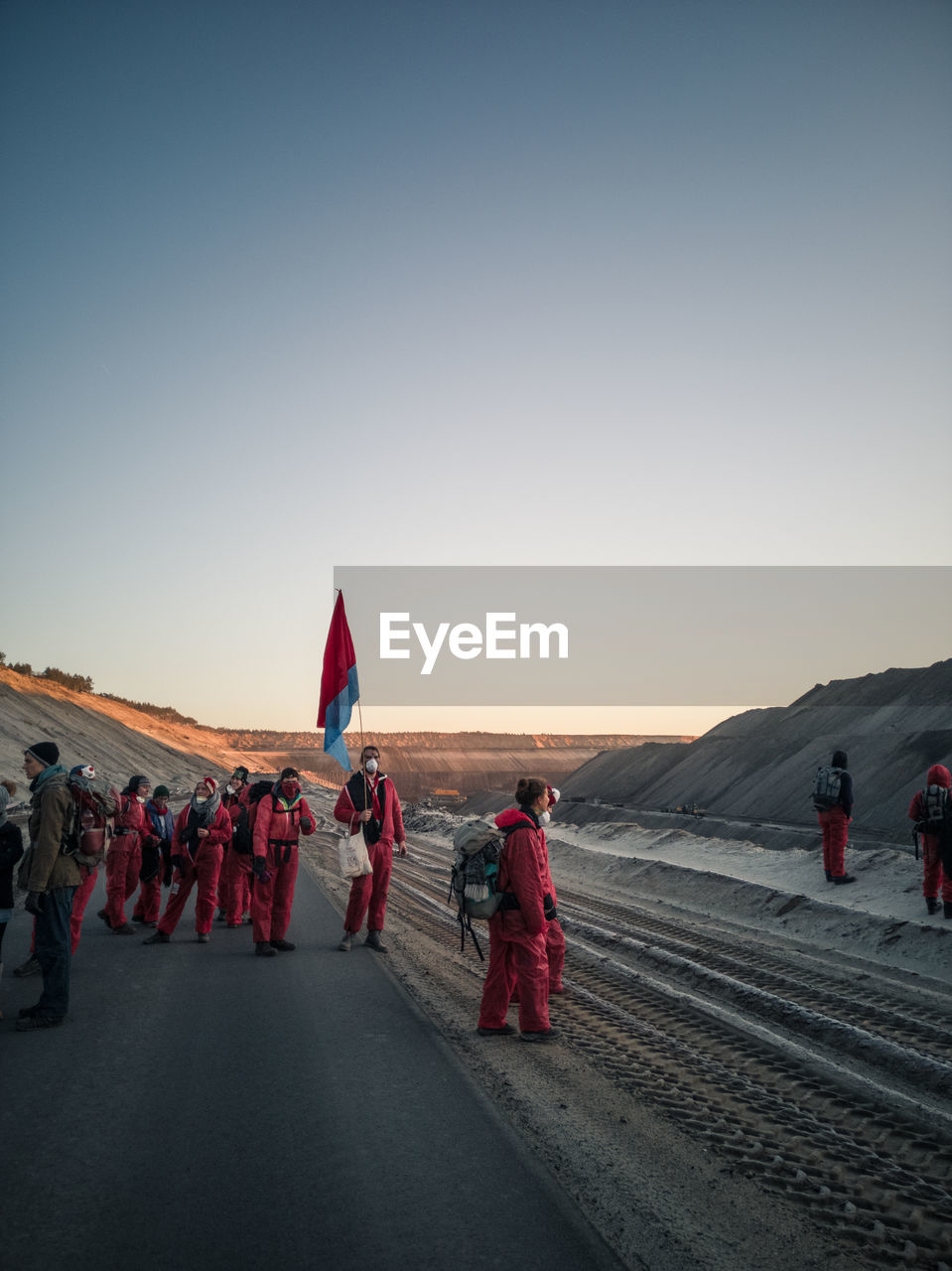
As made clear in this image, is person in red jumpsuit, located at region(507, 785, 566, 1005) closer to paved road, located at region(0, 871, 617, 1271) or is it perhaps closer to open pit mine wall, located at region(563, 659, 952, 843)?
paved road, located at region(0, 871, 617, 1271)

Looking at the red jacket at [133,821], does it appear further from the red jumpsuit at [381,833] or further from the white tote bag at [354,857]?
the white tote bag at [354,857]

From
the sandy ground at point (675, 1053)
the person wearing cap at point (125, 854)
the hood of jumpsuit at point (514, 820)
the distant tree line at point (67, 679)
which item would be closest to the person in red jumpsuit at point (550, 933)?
the hood of jumpsuit at point (514, 820)

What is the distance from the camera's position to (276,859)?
902 cm

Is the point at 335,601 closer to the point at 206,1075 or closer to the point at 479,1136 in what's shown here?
the point at 206,1075

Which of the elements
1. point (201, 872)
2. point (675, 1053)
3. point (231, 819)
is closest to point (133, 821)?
point (231, 819)

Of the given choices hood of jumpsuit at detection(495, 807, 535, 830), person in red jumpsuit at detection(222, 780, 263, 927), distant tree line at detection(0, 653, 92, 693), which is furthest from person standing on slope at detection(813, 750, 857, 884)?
distant tree line at detection(0, 653, 92, 693)

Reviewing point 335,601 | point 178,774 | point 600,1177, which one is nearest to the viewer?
point 600,1177

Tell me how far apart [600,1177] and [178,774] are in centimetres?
6780

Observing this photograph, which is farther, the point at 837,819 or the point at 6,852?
the point at 837,819

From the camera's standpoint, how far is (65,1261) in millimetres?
3051

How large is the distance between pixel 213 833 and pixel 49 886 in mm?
3739

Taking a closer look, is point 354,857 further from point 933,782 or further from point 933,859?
point 933,859

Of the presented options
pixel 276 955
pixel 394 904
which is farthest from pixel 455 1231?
pixel 394 904

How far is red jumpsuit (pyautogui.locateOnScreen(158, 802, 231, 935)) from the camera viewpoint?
31.1 ft
